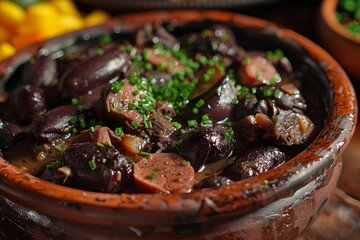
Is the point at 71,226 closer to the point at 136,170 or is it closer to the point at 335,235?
the point at 136,170

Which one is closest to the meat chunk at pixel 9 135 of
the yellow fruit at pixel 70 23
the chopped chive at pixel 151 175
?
the chopped chive at pixel 151 175

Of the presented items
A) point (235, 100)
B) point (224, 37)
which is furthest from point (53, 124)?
point (224, 37)

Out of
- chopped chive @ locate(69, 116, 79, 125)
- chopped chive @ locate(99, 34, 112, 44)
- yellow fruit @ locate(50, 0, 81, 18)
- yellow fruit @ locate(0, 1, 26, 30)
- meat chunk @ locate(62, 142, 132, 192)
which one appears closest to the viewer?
meat chunk @ locate(62, 142, 132, 192)

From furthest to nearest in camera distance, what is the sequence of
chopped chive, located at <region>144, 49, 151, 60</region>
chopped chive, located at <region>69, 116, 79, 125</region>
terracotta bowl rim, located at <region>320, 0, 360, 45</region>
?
terracotta bowl rim, located at <region>320, 0, 360, 45</region>, chopped chive, located at <region>144, 49, 151, 60</region>, chopped chive, located at <region>69, 116, 79, 125</region>

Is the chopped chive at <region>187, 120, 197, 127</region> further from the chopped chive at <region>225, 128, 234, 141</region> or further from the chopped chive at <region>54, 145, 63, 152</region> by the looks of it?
the chopped chive at <region>54, 145, 63, 152</region>

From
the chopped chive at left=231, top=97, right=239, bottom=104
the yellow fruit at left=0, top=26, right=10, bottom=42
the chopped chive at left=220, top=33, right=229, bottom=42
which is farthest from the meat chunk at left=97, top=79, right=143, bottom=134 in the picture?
the yellow fruit at left=0, top=26, right=10, bottom=42

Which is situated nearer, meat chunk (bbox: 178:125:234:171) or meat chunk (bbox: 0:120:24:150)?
meat chunk (bbox: 178:125:234:171)

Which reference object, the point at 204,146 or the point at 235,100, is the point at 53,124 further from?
the point at 235,100

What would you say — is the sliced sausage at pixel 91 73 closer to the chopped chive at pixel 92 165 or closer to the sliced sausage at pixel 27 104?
the sliced sausage at pixel 27 104
